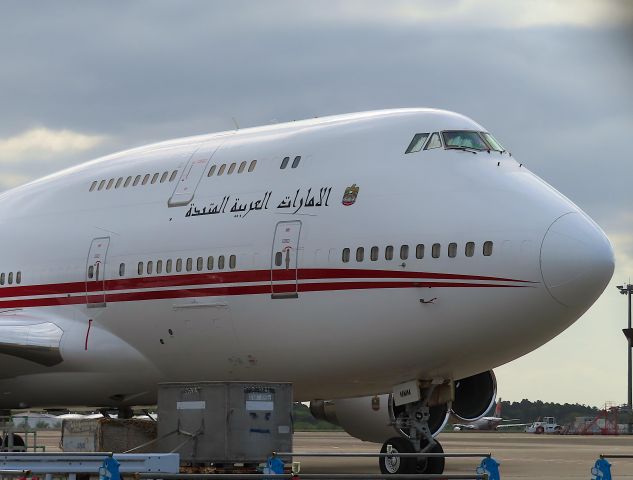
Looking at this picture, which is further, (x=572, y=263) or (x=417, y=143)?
(x=417, y=143)

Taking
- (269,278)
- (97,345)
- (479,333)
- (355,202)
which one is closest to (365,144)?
(355,202)

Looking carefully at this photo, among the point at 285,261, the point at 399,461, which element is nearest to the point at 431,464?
the point at 399,461

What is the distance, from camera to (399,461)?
17.3 m

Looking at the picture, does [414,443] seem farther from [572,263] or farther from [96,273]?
[96,273]

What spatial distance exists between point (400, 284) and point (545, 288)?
80.2 inches

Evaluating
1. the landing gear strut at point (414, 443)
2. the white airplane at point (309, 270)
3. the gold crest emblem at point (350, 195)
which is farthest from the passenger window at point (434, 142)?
the landing gear strut at point (414, 443)

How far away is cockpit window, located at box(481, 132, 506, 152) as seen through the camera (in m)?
18.4

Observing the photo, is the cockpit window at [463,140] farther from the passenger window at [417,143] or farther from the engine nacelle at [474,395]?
the engine nacelle at [474,395]

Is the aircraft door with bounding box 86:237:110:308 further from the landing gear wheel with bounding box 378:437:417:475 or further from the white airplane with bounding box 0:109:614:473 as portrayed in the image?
the landing gear wheel with bounding box 378:437:417:475

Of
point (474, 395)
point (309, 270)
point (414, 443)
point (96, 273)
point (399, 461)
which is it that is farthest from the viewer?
point (474, 395)

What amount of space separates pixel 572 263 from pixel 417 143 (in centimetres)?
332

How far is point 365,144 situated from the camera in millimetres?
18656

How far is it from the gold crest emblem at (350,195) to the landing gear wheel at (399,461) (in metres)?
3.38

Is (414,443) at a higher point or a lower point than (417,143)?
lower
